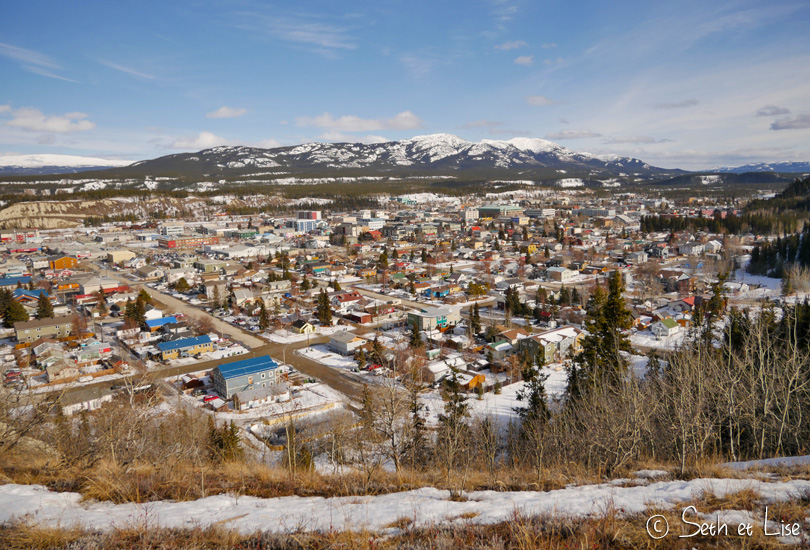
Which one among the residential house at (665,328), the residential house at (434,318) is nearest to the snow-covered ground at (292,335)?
the residential house at (434,318)

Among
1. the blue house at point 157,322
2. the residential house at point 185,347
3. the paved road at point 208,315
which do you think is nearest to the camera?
the residential house at point 185,347

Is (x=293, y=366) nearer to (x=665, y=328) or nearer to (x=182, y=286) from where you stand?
(x=182, y=286)

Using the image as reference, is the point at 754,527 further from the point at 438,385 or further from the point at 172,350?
the point at 172,350

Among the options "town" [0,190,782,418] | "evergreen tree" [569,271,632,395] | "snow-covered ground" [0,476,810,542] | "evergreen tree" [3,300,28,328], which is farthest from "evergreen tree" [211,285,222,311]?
"snow-covered ground" [0,476,810,542]

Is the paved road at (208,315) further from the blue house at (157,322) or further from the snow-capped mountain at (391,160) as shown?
the snow-capped mountain at (391,160)

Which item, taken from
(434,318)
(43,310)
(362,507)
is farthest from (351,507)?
(43,310)

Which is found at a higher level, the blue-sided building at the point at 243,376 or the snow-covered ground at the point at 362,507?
the snow-covered ground at the point at 362,507
